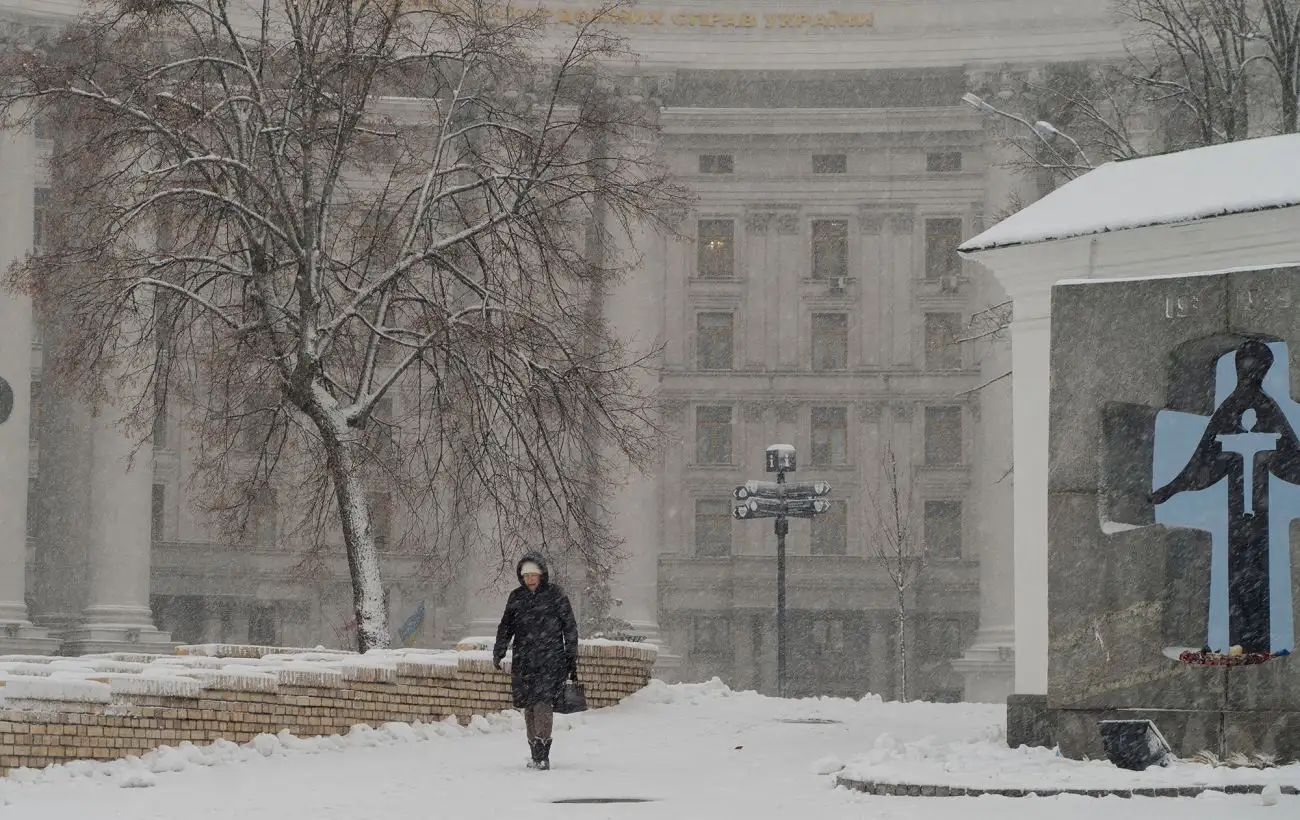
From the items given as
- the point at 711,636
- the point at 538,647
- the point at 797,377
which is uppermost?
the point at 797,377

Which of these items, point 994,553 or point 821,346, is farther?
point 821,346

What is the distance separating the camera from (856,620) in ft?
218

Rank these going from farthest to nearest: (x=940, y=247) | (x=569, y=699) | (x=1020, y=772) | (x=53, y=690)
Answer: (x=940, y=247)
(x=569, y=699)
(x=53, y=690)
(x=1020, y=772)

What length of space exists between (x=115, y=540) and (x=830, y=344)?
24.5 metres

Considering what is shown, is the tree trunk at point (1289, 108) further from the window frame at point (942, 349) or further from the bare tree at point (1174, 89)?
the window frame at point (942, 349)

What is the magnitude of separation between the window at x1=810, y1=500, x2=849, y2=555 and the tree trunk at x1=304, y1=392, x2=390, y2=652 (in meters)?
38.6

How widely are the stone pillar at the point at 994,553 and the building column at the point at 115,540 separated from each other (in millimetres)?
20235

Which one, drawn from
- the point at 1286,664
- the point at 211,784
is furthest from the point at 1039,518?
the point at 211,784

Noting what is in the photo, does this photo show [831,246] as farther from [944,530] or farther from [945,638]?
[945,638]

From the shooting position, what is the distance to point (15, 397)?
2132 inches

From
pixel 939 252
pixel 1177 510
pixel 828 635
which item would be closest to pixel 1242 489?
pixel 1177 510

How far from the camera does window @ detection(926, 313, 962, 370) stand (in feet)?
225

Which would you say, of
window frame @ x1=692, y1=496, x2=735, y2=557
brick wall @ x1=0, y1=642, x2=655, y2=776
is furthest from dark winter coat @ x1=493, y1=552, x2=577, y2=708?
window frame @ x1=692, y1=496, x2=735, y2=557

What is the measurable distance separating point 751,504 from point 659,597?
34530 millimetres
